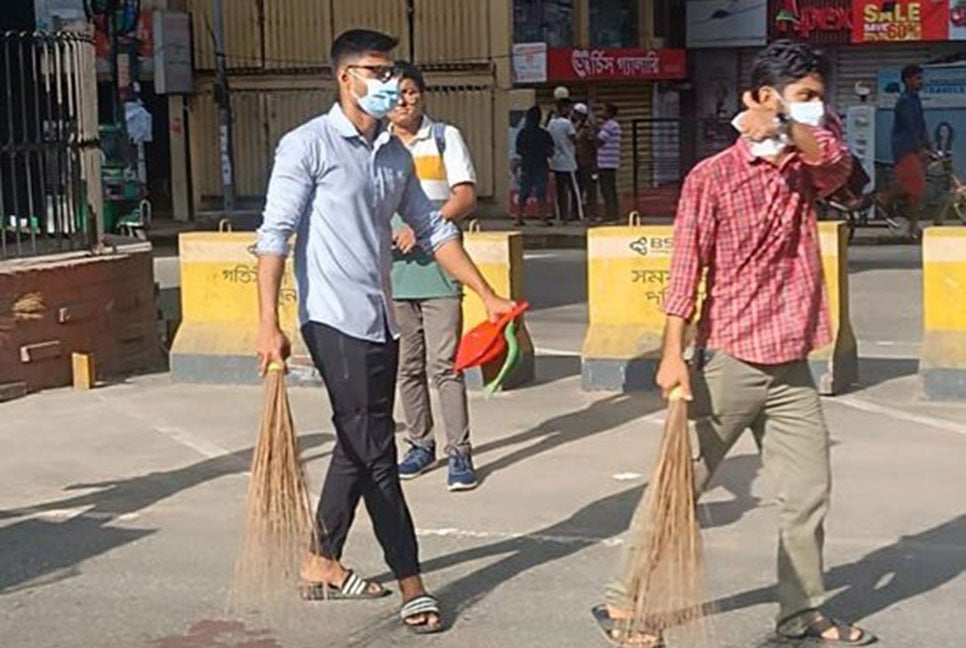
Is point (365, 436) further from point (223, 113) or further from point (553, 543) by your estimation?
point (223, 113)

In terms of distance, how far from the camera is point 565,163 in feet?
73.9

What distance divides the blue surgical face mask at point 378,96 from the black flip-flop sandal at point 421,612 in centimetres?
162

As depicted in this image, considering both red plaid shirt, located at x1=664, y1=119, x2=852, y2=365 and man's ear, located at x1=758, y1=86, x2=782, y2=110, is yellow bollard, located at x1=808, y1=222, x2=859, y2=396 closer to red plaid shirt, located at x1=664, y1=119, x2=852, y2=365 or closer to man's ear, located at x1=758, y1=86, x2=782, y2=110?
red plaid shirt, located at x1=664, y1=119, x2=852, y2=365

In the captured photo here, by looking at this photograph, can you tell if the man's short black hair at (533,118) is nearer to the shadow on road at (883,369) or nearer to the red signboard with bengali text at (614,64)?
the red signboard with bengali text at (614,64)

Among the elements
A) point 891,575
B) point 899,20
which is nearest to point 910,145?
point 899,20

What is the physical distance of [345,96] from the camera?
18.3 ft

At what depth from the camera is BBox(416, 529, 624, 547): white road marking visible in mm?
6621

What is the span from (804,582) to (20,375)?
6.07 m

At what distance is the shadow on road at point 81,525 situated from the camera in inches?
255

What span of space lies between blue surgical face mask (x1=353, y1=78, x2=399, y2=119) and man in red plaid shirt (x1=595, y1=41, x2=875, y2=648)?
1049 millimetres

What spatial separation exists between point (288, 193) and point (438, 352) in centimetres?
201

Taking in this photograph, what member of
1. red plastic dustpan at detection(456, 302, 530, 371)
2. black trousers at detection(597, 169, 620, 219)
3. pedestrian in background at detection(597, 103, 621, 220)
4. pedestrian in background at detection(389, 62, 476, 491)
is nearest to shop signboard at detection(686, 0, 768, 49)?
pedestrian in background at detection(597, 103, 621, 220)

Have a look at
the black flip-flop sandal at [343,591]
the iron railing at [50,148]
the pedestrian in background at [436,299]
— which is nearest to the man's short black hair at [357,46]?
the pedestrian in background at [436,299]

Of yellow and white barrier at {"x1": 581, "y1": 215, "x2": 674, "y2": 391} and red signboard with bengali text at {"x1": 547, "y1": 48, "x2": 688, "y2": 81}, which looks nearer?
yellow and white barrier at {"x1": 581, "y1": 215, "x2": 674, "y2": 391}
